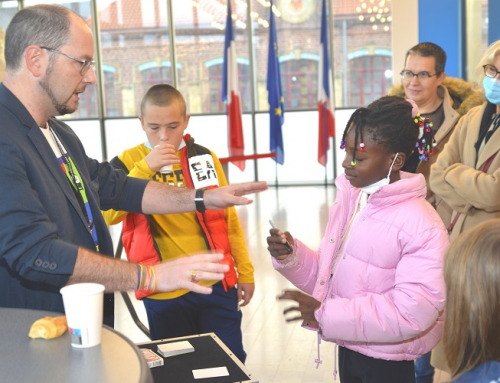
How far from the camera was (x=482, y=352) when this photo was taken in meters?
1.34

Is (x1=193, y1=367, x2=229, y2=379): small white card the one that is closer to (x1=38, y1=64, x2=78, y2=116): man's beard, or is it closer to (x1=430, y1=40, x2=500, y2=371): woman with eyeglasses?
(x1=38, y1=64, x2=78, y2=116): man's beard

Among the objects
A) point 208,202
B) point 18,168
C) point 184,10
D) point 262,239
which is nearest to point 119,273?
point 18,168

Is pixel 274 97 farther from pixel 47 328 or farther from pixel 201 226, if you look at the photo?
pixel 47 328

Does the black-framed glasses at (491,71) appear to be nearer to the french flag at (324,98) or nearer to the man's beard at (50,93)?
the man's beard at (50,93)

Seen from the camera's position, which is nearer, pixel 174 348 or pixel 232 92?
pixel 174 348

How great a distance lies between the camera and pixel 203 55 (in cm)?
1210

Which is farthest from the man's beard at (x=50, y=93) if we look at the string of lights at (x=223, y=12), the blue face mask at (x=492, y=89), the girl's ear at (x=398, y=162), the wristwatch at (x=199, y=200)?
the string of lights at (x=223, y=12)

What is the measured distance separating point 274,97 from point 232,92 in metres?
0.77

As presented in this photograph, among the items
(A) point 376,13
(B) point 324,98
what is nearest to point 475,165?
(B) point 324,98

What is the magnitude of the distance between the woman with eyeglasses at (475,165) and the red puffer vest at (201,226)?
107 centimetres

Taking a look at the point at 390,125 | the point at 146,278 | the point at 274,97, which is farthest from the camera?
the point at 274,97

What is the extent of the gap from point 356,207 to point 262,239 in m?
5.11

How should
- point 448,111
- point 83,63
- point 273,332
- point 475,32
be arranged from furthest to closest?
point 475,32 < point 273,332 < point 448,111 < point 83,63

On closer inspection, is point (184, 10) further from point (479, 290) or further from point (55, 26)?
point (479, 290)
